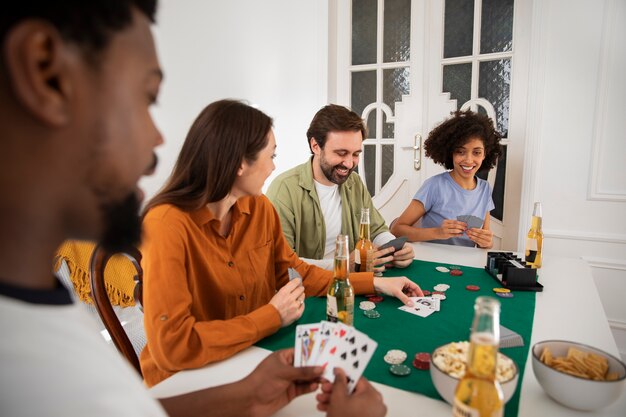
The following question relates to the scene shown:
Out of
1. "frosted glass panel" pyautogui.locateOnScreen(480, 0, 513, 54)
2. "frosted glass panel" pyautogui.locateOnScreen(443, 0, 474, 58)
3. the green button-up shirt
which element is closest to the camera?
the green button-up shirt

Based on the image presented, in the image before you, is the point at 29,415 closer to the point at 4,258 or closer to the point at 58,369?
the point at 58,369

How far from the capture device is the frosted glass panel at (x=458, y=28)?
3266 millimetres

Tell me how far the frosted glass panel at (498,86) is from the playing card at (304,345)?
2889 millimetres

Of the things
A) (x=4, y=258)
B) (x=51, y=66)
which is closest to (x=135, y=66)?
(x=51, y=66)

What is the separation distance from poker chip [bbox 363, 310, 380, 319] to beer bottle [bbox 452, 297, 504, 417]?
605 millimetres

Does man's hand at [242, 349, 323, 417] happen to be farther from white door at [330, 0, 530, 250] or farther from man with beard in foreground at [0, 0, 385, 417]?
white door at [330, 0, 530, 250]

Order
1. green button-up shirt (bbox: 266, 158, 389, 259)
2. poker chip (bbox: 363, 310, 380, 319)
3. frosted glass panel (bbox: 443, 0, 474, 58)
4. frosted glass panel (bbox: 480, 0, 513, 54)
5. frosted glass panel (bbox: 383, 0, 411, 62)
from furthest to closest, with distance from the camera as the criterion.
Result: frosted glass panel (bbox: 383, 0, 411, 62)
frosted glass panel (bbox: 443, 0, 474, 58)
frosted glass panel (bbox: 480, 0, 513, 54)
green button-up shirt (bbox: 266, 158, 389, 259)
poker chip (bbox: 363, 310, 380, 319)

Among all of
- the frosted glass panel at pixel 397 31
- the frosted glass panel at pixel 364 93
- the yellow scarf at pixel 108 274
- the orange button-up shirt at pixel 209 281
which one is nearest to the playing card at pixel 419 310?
the orange button-up shirt at pixel 209 281

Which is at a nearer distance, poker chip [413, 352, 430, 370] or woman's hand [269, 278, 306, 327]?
poker chip [413, 352, 430, 370]

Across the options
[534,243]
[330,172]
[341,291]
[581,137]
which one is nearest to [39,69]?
[341,291]

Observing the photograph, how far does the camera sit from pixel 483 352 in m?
0.64

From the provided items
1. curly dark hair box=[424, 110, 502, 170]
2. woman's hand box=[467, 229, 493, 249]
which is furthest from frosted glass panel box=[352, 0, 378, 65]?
woman's hand box=[467, 229, 493, 249]

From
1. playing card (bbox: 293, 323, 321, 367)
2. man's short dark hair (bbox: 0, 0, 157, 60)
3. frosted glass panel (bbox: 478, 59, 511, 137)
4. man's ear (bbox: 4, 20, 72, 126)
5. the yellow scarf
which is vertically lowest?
the yellow scarf

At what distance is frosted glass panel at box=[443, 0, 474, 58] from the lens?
327 cm
